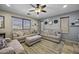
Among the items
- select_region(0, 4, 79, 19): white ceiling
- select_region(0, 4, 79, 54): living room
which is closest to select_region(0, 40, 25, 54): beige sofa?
select_region(0, 4, 79, 54): living room

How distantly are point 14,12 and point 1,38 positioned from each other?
634 millimetres

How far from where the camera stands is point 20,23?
5.54ft

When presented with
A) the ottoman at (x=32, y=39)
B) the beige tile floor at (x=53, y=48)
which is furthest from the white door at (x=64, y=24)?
the ottoman at (x=32, y=39)

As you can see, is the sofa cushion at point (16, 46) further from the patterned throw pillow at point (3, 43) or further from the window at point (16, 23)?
the window at point (16, 23)

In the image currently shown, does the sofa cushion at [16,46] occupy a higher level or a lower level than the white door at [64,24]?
lower

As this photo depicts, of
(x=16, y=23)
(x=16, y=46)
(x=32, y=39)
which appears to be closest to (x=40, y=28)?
(x=32, y=39)

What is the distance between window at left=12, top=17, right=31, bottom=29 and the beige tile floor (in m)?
0.43

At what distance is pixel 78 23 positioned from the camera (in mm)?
1523

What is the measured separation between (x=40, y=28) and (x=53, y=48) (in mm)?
562

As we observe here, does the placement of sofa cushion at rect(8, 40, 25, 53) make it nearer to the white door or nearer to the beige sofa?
the beige sofa

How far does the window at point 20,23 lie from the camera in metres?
1.59

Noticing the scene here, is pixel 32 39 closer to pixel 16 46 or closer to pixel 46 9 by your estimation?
pixel 16 46

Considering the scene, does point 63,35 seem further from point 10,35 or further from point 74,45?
point 10,35
